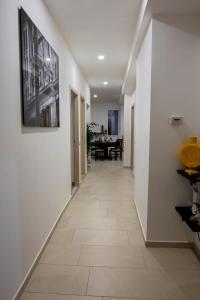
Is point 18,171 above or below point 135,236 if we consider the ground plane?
above

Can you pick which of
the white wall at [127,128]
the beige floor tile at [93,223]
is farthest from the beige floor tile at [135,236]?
the white wall at [127,128]

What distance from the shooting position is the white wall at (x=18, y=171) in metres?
1.57

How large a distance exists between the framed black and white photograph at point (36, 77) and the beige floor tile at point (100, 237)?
55.3 inches

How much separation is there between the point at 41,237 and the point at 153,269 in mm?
1176

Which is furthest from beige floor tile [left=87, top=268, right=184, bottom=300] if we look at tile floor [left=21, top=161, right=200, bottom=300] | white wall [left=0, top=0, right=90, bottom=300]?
white wall [left=0, top=0, right=90, bottom=300]

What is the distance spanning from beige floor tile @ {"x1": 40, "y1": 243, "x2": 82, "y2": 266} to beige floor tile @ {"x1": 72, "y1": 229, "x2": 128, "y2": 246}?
6.2 inches

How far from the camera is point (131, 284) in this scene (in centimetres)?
196

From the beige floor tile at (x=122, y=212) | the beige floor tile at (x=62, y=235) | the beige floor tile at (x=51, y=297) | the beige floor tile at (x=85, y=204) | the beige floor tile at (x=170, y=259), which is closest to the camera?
the beige floor tile at (x=51, y=297)

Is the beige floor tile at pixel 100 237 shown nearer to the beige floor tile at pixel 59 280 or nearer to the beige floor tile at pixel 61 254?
the beige floor tile at pixel 61 254

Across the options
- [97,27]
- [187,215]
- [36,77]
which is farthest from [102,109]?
[187,215]

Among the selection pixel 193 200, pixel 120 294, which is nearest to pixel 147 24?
pixel 193 200

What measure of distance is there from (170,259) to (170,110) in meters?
1.55

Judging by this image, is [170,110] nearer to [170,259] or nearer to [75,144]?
[170,259]

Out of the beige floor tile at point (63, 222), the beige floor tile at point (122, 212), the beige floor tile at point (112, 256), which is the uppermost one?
the beige floor tile at point (63, 222)
